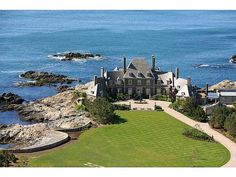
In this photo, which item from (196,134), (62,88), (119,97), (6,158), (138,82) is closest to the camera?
(6,158)

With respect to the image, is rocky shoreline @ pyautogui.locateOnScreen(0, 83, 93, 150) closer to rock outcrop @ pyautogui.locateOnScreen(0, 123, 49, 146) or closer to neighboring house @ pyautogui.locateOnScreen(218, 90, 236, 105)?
rock outcrop @ pyautogui.locateOnScreen(0, 123, 49, 146)

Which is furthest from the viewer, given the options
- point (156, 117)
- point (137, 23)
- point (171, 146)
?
point (137, 23)

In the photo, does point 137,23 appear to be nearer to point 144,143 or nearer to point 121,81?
point 121,81

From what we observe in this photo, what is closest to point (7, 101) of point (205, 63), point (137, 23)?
point (205, 63)

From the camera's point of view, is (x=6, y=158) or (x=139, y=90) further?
(x=139, y=90)

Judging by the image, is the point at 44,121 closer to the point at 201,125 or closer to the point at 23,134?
the point at 23,134

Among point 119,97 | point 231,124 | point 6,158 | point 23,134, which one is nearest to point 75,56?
point 119,97
